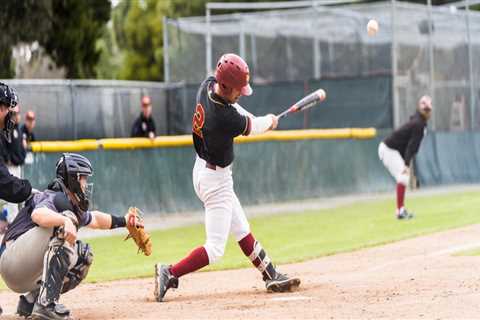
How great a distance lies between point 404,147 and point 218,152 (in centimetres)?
819

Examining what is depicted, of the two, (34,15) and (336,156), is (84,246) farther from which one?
(34,15)

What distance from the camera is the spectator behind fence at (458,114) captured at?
23375mm

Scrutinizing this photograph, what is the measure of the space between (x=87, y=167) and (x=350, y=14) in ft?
51.1

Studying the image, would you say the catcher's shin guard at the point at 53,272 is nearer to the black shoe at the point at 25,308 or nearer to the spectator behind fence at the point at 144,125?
the black shoe at the point at 25,308

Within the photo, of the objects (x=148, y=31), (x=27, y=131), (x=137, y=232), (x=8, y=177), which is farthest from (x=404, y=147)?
(x=148, y=31)

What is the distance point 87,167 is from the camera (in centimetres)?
743

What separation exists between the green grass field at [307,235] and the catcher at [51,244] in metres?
2.77

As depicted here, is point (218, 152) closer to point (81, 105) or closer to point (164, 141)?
point (164, 141)

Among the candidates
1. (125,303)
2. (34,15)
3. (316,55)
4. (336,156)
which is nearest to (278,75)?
(316,55)

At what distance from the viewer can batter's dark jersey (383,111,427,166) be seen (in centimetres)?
1588

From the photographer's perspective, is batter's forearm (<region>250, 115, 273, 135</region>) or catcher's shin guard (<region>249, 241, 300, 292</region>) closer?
batter's forearm (<region>250, 115, 273, 135</region>)

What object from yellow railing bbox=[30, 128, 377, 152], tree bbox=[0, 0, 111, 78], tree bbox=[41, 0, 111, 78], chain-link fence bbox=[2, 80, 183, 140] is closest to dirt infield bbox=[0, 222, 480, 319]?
yellow railing bbox=[30, 128, 377, 152]

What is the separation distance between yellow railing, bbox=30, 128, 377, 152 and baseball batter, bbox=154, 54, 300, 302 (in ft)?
22.2

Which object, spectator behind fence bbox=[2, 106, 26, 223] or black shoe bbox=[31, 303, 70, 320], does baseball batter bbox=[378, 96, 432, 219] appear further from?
black shoe bbox=[31, 303, 70, 320]
